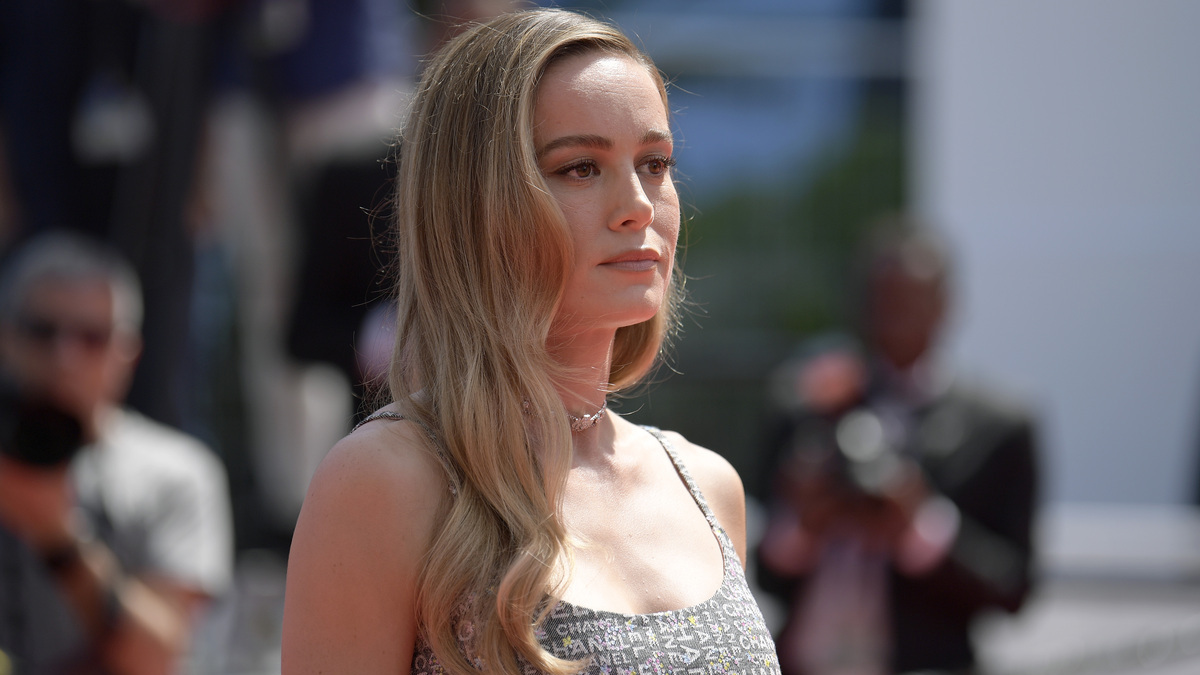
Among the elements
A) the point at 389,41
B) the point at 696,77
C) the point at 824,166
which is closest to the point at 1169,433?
the point at 824,166

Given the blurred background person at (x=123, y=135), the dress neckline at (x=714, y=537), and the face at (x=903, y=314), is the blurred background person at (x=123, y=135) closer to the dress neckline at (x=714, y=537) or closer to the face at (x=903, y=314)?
the face at (x=903, y=314)

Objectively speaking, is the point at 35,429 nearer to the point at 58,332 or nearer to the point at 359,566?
the point at 58,332

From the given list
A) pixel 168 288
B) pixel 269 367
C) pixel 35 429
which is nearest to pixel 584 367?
pixel 35 429

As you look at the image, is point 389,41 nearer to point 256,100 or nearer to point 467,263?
point 256,100

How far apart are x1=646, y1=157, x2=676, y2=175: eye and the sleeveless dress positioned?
553 millimetres

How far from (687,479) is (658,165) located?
1.54ft

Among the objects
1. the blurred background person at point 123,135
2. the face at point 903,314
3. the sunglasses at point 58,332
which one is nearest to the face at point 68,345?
the sunglasses at point 58,332

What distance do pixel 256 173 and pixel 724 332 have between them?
155 inches

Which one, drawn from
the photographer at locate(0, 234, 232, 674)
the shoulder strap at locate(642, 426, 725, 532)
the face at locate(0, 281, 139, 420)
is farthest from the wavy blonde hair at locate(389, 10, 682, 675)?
the face at locate(0, 281, 139, 420)

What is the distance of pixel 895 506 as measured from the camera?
134 inches

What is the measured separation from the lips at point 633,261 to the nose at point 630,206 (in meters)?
0.03

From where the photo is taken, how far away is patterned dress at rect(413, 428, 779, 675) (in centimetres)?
146

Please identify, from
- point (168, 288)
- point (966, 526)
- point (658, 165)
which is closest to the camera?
point (658, 165)

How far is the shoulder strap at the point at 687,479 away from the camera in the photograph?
5.86 feet
